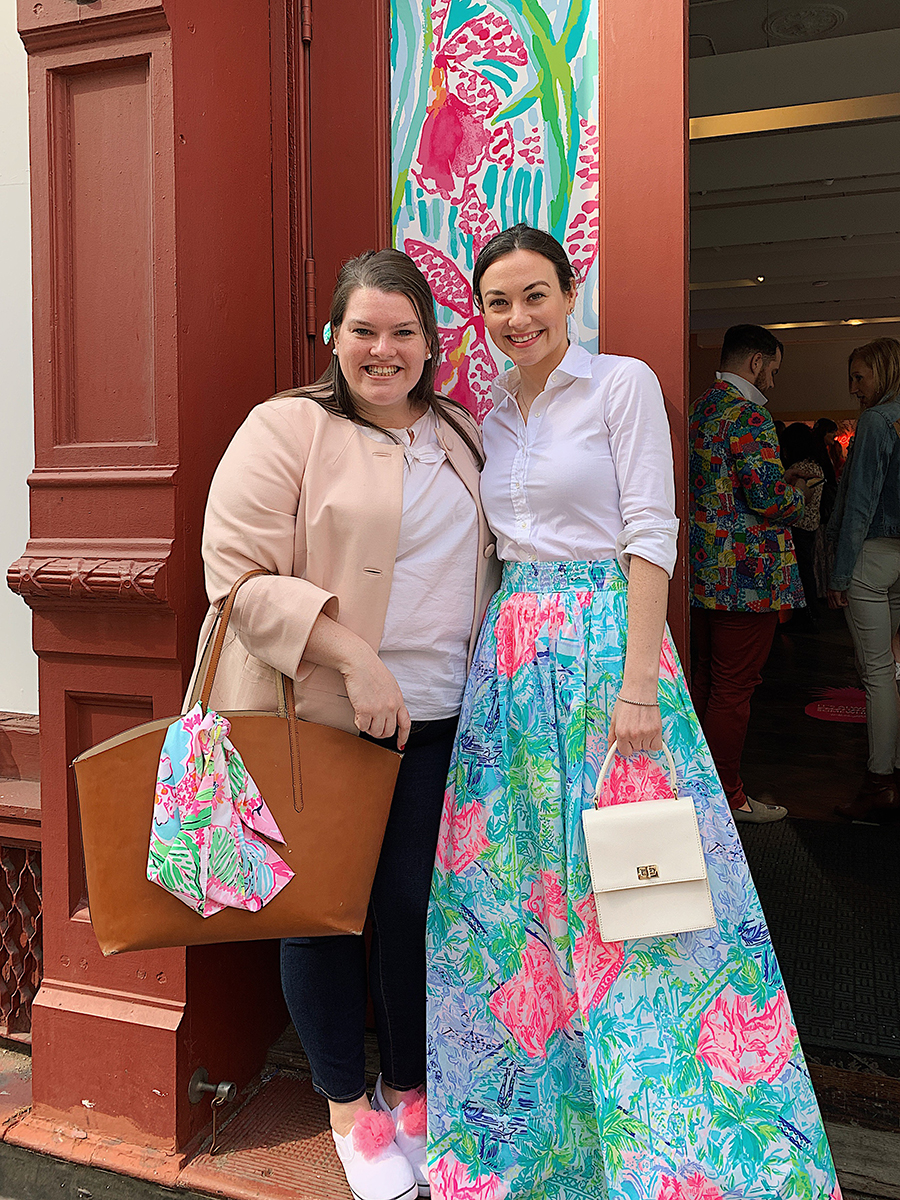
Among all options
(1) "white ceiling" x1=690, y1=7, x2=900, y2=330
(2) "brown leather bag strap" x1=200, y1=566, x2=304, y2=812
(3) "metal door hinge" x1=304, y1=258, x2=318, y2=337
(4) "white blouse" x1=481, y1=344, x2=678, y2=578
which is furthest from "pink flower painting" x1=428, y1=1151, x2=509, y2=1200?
(1) "white ceiling" x1=690, y1=7, x2=900, y2=330

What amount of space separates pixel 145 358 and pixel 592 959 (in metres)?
1.44

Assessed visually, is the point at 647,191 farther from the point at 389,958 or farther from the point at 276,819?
the point at 389,958

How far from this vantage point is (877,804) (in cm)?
388

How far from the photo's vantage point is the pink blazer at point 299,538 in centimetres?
168

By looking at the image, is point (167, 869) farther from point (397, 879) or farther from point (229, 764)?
point (397, 879)

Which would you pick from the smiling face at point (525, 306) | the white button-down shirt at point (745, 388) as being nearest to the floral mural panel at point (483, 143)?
the smiling face at point (525, 306)

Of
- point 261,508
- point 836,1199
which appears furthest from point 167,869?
point 836,1199

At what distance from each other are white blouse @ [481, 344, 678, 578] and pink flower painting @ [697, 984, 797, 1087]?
0.76m

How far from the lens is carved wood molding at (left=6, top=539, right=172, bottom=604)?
1908 mm

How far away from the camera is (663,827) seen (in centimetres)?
165

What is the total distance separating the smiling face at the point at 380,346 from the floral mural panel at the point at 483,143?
1.48ft

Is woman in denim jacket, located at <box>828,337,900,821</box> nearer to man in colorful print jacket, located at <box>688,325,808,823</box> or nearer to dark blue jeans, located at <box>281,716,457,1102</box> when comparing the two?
man in colorful print jacket, located at <box>688,325,808,823</box>

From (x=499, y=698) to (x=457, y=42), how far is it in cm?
146

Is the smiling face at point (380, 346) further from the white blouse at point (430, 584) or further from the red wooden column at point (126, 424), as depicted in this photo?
the red wooden column at point (126, 424)
